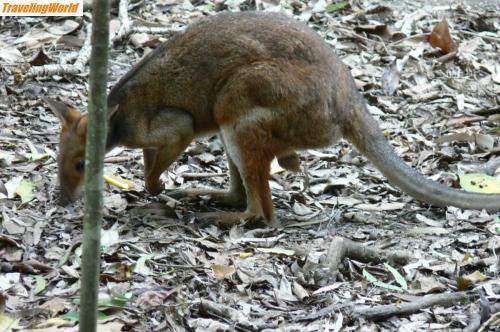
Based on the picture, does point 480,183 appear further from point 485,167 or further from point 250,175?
point 250,175

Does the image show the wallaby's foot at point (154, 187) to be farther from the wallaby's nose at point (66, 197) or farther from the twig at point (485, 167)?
the twig at point (485, 167)

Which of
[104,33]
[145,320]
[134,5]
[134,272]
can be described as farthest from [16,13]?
[104,33]

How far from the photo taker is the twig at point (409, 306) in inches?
197

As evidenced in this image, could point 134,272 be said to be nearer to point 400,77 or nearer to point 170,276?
point 170,276

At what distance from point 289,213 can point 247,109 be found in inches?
40.9

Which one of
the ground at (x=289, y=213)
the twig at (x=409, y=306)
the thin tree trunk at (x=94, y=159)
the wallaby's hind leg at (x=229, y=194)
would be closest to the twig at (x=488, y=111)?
the ground at (x=289, y=213)

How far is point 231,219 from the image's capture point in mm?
6789

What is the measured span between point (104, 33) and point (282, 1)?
7.51 m

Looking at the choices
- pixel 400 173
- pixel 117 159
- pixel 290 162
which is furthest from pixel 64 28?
pixel 400 173

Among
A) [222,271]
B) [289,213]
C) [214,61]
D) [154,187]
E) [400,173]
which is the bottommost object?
[289,213]

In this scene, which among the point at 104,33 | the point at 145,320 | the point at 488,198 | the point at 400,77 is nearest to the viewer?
the point at 104,33

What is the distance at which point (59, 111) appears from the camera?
668 cm

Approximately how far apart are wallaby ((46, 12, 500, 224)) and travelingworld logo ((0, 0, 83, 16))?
3.31 meters

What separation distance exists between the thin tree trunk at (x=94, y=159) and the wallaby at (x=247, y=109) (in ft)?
9.57
